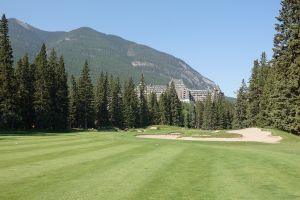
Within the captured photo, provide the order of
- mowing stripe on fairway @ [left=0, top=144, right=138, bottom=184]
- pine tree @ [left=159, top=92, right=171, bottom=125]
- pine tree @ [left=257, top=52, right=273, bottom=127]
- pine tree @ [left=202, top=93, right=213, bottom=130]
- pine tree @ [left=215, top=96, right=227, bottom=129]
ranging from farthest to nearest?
pine tree @ [left=202, top=93, right=213, bottom=130] → pine tree @ [left=215, top=96, right=227, bottom=129] → pine tree @ [left=159, top=92, right=171, bottom=125] → pine tree @ [left=257, top=52, right=273, bottom=127] → mowing stripe on fairway @ [left=0, top=144, right=138, bottom=184]

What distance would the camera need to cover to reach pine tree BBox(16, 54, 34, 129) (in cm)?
8650

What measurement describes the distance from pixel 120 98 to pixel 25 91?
229ft

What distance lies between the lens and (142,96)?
559 feet

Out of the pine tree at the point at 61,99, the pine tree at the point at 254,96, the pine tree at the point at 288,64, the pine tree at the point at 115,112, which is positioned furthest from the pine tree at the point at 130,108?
the pine tree at the point at 288,64

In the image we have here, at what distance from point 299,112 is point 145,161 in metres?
39.5

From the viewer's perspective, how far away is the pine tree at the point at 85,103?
4764 inches

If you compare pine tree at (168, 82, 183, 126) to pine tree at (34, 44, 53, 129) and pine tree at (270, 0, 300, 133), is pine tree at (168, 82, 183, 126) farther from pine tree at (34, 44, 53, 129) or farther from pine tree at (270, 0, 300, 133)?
pine tree at (270, 0, 300, 133)

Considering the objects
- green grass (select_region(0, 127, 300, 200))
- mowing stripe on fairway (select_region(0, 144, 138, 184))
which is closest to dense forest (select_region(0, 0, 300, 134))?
green grass (select_region(0, 127, 300, 200))

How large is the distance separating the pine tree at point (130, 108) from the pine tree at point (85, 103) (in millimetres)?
21942

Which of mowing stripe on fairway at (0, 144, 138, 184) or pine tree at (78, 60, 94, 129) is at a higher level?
pine tree at (78, 60, 94, 129)

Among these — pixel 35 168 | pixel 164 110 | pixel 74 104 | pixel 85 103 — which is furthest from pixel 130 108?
pixel 35 168

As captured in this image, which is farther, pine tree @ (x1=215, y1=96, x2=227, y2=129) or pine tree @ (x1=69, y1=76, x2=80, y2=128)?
pine tree @ (x1=215, y1=96, x2=227, y2=129)

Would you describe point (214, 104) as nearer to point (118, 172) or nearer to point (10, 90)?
point (10, 90)

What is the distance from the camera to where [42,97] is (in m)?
89.2
